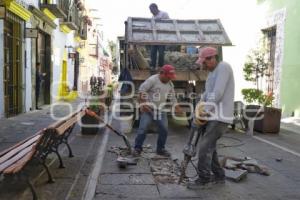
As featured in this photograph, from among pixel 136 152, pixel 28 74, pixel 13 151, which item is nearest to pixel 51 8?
pixel 28 74

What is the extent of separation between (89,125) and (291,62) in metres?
8.05

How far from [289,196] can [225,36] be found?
22.1 ft

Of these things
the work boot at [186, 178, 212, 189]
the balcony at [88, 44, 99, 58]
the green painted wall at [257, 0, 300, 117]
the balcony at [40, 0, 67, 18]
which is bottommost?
the work boot at [186, 178, 212, 189]

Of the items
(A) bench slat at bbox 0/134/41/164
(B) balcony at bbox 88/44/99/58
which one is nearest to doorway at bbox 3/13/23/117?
(A) bench slat at bbox 0/134/41/164

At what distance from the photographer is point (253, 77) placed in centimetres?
1562

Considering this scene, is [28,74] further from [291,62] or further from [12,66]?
[291,62]

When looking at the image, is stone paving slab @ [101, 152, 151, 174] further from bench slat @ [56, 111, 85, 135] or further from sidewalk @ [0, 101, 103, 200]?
bench slat @ [56, 111, 85, 135]

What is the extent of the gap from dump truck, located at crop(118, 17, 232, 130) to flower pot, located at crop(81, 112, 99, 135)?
1423 millimetres

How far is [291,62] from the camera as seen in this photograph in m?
15.3

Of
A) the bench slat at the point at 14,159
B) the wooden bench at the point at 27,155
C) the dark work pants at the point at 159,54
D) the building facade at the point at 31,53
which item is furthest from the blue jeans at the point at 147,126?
the building facade at the point at 31,53

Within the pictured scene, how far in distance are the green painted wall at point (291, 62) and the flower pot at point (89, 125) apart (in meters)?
7.35

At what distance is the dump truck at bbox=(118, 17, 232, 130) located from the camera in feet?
37.2

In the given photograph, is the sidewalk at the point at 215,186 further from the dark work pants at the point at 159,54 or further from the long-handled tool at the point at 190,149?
the dark work pants at the point at 159,54

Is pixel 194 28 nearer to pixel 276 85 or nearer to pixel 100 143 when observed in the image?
pixel 100 143
